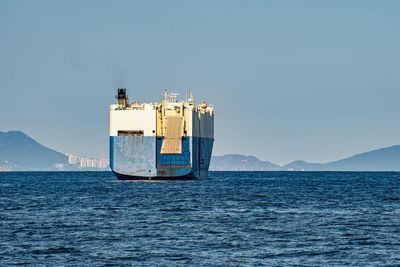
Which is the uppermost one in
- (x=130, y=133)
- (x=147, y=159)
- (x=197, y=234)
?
(x=130, y=133)

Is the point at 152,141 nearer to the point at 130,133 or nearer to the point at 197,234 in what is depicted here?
the point at 130,133

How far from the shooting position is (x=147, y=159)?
82.8 m

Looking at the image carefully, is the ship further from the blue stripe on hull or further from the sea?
the sea

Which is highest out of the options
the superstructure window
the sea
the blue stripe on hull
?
the superstructure window

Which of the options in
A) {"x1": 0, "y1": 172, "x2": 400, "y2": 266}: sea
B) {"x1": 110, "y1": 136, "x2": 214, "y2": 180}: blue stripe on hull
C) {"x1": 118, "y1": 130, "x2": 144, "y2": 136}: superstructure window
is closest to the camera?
{"x1": 0, "y1": 172, "x2": 400, "y2": 266}: sea

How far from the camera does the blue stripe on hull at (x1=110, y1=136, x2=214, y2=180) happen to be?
8275 centimetres

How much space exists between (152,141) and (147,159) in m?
2.46

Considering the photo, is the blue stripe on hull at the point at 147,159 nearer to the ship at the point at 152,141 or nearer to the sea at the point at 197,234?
the ship at the point at 152,141

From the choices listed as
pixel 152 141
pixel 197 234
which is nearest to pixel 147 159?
pixel 152 141

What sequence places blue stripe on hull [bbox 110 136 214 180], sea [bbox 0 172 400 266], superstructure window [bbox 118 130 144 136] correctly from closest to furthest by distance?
sea [bbox 0 172 400 266] → blue stripe on hull [bbox 110 136 214 180] → superstructure window [bbox 118 130 144 136]

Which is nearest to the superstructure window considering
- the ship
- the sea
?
the ship

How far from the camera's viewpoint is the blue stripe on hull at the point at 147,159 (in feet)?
271

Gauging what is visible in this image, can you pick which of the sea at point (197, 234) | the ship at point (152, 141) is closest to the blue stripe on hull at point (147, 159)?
the ship at point (152, 141)

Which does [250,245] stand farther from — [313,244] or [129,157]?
[129,157]
